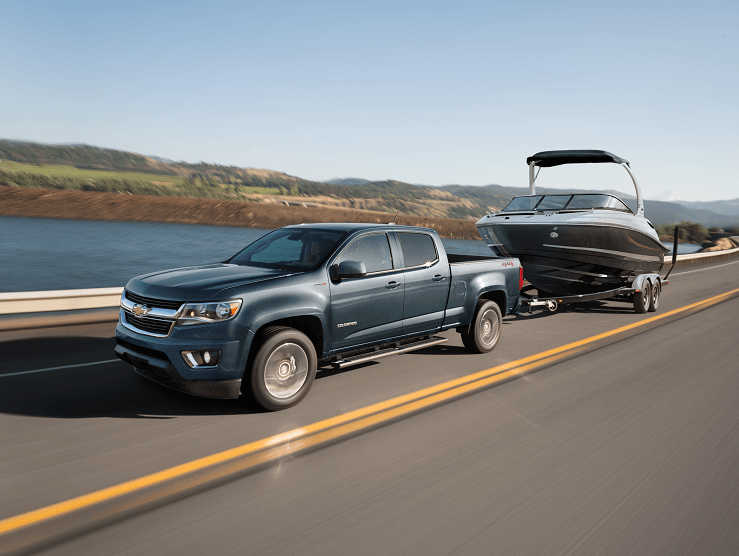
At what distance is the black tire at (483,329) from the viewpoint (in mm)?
7648

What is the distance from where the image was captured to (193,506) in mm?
3373

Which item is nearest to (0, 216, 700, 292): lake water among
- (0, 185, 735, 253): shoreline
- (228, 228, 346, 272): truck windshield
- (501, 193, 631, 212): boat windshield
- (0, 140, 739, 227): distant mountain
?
(501, 193, 631, 212): boat windshield

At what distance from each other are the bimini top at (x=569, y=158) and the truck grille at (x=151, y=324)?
986 cm

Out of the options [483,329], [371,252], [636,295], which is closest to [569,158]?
[636,295]

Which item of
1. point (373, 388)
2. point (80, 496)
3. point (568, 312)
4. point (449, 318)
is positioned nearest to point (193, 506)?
point (80, 496)

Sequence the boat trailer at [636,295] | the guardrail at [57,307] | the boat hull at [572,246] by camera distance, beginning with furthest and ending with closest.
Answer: the boat trailer at [636,295]
the boat hull at [572,246]
the guardrail at [57,307]

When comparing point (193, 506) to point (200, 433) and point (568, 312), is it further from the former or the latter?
point (568, 312)

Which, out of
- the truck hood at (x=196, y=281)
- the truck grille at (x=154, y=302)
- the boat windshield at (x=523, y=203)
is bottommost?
the truck grille at (x=154, y=302)

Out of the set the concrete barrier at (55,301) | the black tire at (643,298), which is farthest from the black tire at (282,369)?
the black tire at (643,298)

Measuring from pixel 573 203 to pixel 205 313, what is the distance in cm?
857

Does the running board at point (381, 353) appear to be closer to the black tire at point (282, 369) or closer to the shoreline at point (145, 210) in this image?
the black tire at point (282, 369)

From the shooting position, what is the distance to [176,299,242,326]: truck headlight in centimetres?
479

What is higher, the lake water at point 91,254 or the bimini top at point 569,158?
the bimini top at point 569,158

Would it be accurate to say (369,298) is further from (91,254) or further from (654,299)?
(91,254)
